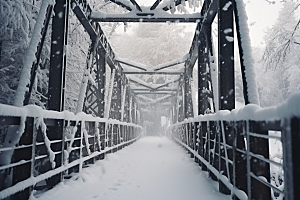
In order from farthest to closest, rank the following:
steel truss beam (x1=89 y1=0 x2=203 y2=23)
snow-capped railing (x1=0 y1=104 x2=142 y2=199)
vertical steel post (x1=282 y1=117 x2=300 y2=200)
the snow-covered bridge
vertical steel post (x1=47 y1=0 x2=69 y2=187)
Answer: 1. steel truss beam (x1=89 y1=0 x2=203 y2=23)
2. vertical steel post (x1=47 y1=0 x2=69 y2=187)
3. snow-capped railing (x1=0 y1=104 x2=142 y2=199)
4. the snow-covered bridge
5. vertical steel post (x1=282 y1=117 x2=300 y2=200)

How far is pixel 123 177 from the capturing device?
4.32 m

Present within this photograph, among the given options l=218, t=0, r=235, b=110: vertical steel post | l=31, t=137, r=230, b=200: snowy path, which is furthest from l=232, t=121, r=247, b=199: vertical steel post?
l=218, t=0, r=235, b=110: vertical steel post

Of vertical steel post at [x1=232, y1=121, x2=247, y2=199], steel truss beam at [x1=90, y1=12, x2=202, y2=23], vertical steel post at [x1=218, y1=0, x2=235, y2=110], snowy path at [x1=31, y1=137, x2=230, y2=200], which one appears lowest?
snowy path at [x1=31, y1=137, x2=230, y2=200]

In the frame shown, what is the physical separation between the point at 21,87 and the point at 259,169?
300cm

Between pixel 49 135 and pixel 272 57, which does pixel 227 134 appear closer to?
pixel 49 135

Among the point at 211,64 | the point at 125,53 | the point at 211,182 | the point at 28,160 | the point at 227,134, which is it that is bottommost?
the point at 211,182

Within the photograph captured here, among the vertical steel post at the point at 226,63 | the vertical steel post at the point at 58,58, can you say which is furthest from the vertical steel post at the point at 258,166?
the vertical steel post at the point at 58,58

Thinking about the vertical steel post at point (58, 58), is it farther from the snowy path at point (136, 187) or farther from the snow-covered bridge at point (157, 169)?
the snowy path at point (136, 187)

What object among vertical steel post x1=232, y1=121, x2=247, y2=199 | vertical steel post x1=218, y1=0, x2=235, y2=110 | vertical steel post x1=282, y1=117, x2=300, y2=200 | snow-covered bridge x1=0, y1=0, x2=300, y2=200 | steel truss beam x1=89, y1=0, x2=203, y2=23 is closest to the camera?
vertical steel post x1=282, y1=117, x2=300, y2=200

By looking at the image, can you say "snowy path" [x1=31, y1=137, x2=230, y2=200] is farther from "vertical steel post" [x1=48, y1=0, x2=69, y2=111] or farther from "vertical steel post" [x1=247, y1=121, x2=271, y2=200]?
"vertical steel post" [x1=48, y1=0, x2=69, y2=111]

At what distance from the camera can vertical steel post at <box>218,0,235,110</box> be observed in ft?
13.3

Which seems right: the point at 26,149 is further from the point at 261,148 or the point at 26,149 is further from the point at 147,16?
the point at 147,16

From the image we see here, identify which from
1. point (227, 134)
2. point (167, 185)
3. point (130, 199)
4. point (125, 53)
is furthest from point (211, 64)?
point (125, 53)

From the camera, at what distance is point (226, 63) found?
4.07 metres
